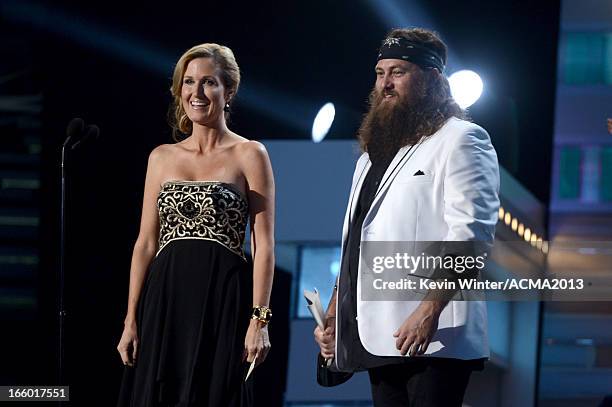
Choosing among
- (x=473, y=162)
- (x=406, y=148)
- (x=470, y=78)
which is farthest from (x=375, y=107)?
(x=470, y=78)

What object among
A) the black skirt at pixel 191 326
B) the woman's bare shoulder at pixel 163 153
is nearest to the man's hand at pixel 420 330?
the black skirt at pixel 191 326

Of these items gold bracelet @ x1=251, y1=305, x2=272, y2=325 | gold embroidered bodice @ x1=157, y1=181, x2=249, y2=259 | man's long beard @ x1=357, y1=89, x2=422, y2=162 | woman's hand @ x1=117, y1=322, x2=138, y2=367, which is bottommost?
woman's hand @ x1=117, y1=322, x2=138, y2=367

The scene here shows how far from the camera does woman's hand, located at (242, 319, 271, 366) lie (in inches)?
131

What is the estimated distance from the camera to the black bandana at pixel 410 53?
9.94 feet

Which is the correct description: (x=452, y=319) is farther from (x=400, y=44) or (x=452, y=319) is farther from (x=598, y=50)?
(x=598, y=50)

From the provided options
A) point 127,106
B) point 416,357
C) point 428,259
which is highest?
point 127,106

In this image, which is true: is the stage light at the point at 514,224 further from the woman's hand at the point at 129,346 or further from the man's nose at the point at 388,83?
the woman's hand at the point at 129,346

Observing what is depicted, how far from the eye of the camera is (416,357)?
2.80 metres

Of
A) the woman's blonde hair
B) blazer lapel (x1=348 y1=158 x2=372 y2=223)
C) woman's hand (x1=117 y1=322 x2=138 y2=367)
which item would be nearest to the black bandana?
blazer lapel (x1=348 y1=158 x2=372 y2=223)

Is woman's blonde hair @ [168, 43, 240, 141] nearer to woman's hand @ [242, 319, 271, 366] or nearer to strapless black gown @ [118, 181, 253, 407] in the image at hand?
strapless black gown @ [118, 181, 253, 407]

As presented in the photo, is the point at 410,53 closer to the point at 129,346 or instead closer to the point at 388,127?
Result: the point at 388,127

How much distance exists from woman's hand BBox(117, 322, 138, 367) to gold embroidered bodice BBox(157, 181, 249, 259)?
26cm

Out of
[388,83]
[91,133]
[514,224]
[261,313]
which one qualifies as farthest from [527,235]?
[91,133]

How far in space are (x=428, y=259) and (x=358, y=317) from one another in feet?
0.78
